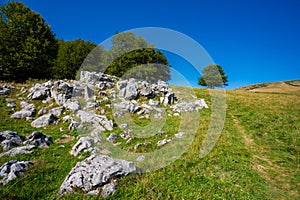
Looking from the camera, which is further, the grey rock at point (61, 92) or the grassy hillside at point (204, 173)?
the grey rock at point (61, 92)

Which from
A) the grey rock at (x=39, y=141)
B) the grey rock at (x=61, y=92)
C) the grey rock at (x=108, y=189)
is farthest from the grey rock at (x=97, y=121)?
the grey rock at (x=108, y=189)

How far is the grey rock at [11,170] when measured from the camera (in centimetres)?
544

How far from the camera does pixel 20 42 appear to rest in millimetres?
23172

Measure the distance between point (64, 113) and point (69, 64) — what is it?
27.9m

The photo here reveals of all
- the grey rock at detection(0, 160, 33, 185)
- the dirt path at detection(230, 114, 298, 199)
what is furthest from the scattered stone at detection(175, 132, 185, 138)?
the grey rock at detection(0, 160, 33, 185)

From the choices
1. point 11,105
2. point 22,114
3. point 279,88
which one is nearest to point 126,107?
point 22,114

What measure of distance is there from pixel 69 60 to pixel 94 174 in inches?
1486

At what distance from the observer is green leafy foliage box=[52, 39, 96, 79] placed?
36.8m

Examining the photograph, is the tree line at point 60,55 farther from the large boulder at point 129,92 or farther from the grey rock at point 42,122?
the grey rock at point 42,122

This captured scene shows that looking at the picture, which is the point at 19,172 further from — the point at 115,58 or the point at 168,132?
the point at 115,58

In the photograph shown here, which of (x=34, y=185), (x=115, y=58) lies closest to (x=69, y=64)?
(x=115, y=58)

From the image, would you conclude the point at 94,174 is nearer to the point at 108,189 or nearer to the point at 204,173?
the point at 108,189

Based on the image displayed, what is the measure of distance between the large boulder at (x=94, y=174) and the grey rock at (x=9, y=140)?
15.4 ft

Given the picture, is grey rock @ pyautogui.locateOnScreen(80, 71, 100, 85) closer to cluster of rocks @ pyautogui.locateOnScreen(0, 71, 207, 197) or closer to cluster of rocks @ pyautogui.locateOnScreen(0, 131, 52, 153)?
cluster of rocks @ pyautogui.locateOnScreen(0, 71, 207, 197)
